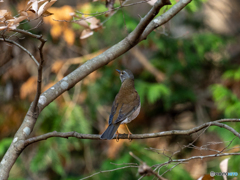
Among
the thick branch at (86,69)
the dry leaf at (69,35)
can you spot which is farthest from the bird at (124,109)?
the dry leaf at (69,35)

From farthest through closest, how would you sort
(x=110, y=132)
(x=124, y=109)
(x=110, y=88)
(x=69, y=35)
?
(x=110, y=88), (x=69, y=35), (x=124, y=109), (x=110, y=132)

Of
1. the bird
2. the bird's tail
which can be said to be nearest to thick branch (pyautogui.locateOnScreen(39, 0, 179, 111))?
the bird's tail

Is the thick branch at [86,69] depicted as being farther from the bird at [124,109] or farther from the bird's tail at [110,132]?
the bird at [124,109]

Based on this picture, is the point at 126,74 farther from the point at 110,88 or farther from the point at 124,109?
the point at 110,88

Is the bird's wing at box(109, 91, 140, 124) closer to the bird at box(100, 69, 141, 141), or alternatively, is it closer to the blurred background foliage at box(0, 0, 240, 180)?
the bird at box(100, 69, 141, 141)

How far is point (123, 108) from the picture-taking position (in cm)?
366

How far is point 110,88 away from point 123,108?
2.83m

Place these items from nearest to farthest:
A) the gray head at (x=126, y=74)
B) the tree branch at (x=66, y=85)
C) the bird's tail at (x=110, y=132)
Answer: the tree branch at (x=66, y=85), the bird's tail at (x=110, y=132), the gray head at (x=126, y=74)

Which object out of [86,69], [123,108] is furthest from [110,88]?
[86,69]

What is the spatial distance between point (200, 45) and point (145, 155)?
291cm

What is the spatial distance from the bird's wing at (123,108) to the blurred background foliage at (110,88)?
1.59m

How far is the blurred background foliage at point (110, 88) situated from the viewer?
17.9 ft

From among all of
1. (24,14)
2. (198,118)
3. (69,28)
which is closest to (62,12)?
(69,28)

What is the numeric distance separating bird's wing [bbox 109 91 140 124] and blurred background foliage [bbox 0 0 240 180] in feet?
5.20
